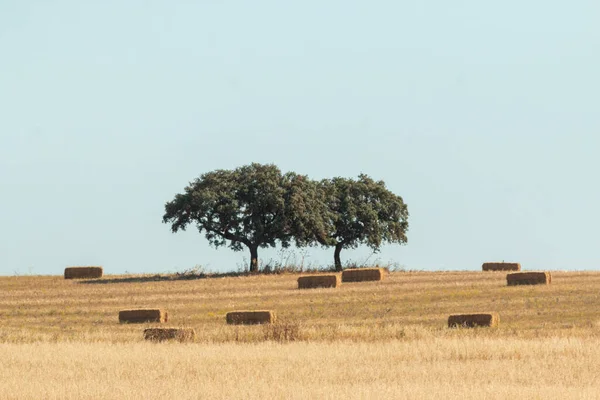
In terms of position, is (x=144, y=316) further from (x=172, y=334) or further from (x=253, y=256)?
(x=253, y=256)

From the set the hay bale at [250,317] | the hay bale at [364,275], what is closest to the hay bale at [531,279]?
the hay bale at [364,275]

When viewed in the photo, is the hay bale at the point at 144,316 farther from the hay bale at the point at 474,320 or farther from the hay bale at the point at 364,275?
the hay bale at the point at 364,275

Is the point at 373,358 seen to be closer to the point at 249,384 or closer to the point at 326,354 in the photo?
the point at 326,354

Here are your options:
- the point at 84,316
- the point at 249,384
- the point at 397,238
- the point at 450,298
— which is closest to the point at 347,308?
the point at 450,298

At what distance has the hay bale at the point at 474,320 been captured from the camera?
115 feet

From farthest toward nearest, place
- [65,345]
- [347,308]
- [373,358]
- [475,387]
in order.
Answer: [347,308] → [65,345] → [373,358] → [475,387]

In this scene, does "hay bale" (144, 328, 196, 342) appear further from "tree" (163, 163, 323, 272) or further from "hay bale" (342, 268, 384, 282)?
"tree" (163, 163, 323, 272)

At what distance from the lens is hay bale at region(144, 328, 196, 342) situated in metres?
34.0

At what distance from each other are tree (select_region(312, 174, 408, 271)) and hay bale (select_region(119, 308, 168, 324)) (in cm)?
2943

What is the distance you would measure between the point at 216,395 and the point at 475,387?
226 inches

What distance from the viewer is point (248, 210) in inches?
2576

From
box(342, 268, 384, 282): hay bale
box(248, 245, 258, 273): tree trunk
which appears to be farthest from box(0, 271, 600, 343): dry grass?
box(248, 245, 258, 273): tree trunk

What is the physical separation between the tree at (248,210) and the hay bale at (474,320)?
96.9ft

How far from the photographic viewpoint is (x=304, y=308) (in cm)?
4338
